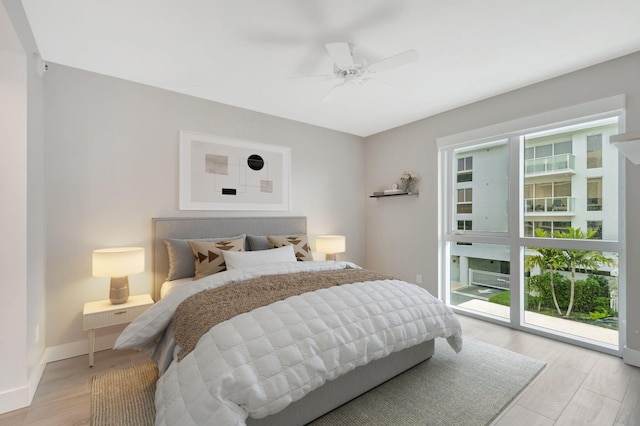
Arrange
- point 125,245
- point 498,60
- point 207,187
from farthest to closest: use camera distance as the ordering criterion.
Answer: point 207,187 < point 125,245 < point 498,60

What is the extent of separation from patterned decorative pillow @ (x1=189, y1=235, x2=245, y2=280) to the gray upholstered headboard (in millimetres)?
288

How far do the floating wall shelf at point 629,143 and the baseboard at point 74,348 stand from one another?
12.1ft

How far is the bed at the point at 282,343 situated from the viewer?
1.29 meters

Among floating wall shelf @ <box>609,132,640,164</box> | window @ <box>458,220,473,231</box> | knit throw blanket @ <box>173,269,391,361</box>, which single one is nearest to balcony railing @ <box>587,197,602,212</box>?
window @ <box>458,220,473,231</box>

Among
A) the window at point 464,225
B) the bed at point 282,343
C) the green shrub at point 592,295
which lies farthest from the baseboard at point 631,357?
the window at point 464,225

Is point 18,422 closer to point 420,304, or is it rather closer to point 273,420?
point 273,420

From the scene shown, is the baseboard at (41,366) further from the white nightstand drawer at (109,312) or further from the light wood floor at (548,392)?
the white nightstand drawer at (109,312)

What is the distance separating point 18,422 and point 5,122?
1816mm

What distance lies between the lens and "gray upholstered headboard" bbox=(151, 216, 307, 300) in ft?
9.68

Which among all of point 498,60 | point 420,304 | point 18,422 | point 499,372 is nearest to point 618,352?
point 499,372

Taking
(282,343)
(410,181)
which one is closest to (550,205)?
(410,181)

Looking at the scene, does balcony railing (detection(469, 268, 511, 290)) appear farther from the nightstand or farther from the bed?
the nightstand

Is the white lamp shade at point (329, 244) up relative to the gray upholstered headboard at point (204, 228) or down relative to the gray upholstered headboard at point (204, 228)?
down

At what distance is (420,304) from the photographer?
2.20 metres
